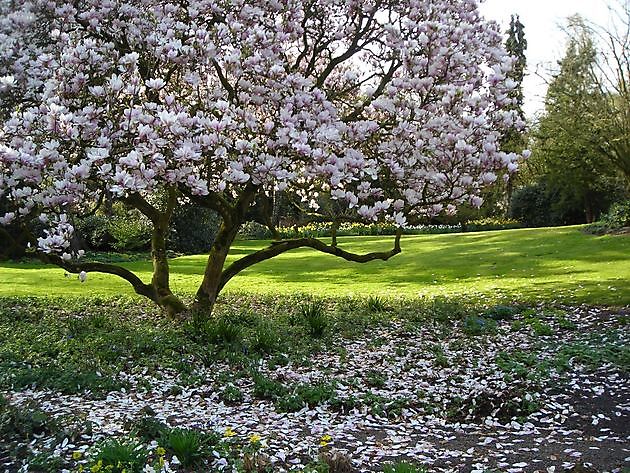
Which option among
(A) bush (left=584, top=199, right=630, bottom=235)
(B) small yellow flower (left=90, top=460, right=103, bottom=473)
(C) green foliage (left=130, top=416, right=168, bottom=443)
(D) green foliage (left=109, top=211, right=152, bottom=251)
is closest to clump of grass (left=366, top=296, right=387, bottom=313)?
(C) green foliage (left=130, top=416, right=168, bottom=443)

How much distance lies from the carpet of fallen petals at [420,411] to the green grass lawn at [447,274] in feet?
19.6

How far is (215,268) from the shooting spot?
10.6 metres

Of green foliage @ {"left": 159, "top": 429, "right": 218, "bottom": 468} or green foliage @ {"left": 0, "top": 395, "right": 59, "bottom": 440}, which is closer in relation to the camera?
green foliage @ {"left": 159, "top": 429, "right": 218, "bottom": 468}

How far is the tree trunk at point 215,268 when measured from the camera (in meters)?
10.4

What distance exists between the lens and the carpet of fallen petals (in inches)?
201

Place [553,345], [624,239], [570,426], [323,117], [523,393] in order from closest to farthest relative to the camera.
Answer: [570,426]
[523,393]
[323,117]
[553,345]
[624,239]

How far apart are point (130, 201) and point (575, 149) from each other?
85.6 ft

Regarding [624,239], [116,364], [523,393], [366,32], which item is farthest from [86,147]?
[624,239]

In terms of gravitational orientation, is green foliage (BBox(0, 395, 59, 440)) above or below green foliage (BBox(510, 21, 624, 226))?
below

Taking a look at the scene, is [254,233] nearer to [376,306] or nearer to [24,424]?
[376,306]

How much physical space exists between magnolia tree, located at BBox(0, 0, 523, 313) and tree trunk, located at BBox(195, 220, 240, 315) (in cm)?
145

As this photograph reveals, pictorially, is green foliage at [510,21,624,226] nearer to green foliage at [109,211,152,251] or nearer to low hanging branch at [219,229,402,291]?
low hanging branch at [219,229,402,291]

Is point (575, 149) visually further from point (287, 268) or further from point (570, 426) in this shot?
point (570, 426)

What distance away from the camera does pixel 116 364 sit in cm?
770
